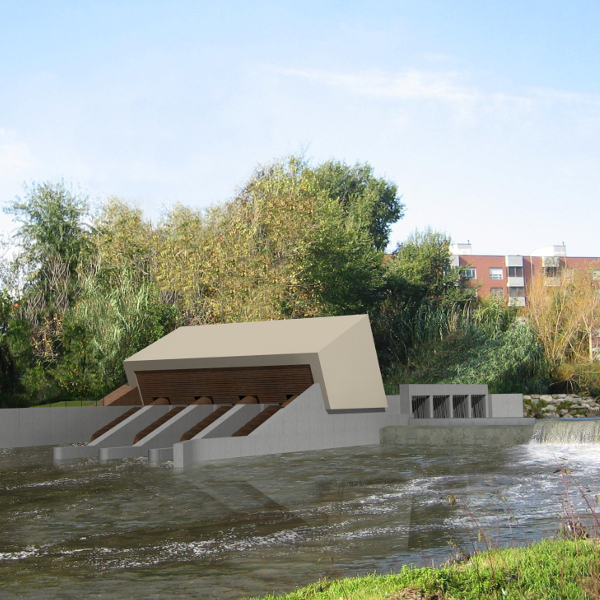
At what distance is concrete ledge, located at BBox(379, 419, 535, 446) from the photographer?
68.5ft

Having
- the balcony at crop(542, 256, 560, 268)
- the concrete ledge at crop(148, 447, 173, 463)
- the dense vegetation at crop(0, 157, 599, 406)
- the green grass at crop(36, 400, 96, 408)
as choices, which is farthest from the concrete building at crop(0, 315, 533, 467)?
the balcony at crop(542, 256, 560, 268)

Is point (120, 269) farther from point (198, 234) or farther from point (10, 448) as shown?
point (10, 448)

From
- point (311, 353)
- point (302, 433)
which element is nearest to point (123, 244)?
point (311, 353)

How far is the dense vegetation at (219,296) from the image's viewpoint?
29.1 metres

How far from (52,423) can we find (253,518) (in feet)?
51.2

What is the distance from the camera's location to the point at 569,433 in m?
20.5

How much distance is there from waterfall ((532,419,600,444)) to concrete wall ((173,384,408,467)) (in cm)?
425

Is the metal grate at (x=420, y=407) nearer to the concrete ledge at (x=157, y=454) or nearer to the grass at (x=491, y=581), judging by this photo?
the concrete ledge at (x=157, y=454)

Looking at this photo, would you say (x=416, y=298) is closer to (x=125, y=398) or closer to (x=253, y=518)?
(x=125, y=398)

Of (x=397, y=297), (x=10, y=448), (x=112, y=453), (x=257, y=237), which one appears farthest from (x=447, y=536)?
(x=397, y=297)

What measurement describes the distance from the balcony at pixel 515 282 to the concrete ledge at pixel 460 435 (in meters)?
66.2

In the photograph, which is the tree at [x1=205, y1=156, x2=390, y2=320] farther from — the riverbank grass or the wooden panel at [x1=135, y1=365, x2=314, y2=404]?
the riverbank grass

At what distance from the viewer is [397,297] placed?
47344 mm

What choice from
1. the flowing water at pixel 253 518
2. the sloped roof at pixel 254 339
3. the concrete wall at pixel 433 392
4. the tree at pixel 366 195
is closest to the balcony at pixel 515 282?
the tree at pixel 366 195
